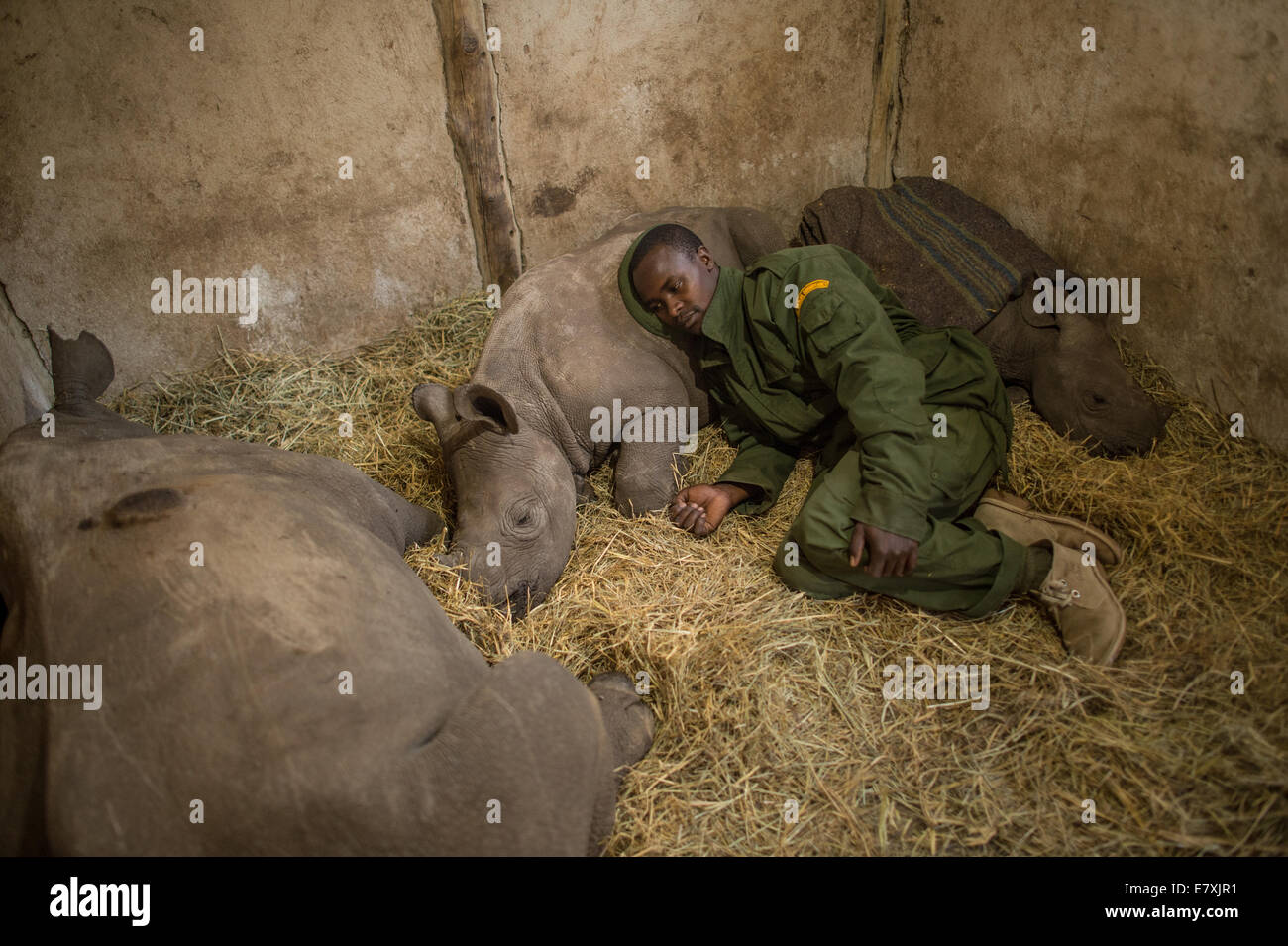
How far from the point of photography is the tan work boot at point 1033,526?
3766mm

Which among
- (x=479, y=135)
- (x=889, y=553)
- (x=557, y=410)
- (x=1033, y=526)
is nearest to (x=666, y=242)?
(x=557, y=410)

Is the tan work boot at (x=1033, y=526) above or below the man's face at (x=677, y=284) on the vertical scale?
below

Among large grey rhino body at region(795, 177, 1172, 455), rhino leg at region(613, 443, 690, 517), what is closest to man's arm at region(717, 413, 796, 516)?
rhino leg at region(613, 443, 690, 517)

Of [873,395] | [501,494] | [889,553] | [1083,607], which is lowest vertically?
[1083,607]

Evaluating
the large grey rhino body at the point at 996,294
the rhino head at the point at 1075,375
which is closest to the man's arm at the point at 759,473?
the large grey rhino body at the point at 996,294

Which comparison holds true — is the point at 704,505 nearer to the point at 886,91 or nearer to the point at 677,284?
the point at 677,284

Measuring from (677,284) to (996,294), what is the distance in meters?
1.78

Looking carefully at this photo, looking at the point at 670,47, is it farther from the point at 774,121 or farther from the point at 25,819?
the point at 25,819

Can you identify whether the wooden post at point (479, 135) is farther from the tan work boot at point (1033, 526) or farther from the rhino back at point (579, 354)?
the tan work boot at point (1033, 526)

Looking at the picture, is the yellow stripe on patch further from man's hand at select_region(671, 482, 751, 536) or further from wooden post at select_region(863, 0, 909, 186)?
wooden post at select_region(863, 0, 909, 186)

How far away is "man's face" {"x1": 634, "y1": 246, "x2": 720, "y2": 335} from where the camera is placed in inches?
165

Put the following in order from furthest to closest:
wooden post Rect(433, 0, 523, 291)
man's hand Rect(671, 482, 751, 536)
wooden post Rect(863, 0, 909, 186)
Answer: wooden post Rect(863, 0, 909, 186)
wooden post Rect(433, 0, 523, 291)
man's hand Rect(671, 482, 751, 536)

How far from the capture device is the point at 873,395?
145 inches

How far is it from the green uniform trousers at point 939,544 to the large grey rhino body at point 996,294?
0.54m
